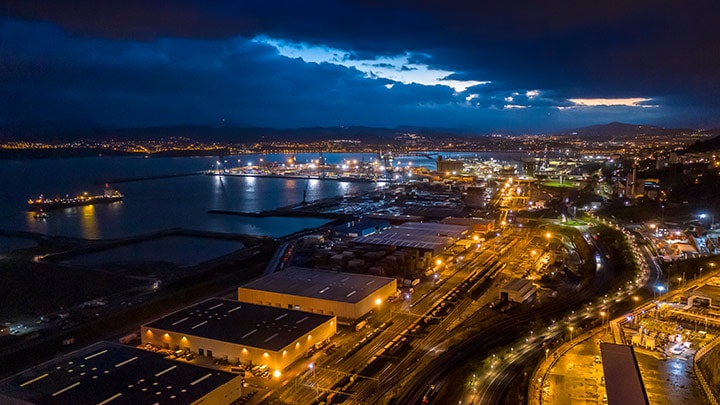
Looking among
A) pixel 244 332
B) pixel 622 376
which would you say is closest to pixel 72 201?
pixel 244 332

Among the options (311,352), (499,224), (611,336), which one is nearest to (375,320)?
(311,352)

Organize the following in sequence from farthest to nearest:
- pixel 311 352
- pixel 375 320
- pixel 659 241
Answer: pixel 659 241 < pixel 375 320 < pixel 311 352

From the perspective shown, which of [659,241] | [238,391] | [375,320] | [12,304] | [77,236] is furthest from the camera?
[77,236]

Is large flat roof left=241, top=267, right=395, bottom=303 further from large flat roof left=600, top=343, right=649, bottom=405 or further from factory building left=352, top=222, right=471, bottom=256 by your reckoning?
large flat roof left=600, top=343, right=649, bottom=405

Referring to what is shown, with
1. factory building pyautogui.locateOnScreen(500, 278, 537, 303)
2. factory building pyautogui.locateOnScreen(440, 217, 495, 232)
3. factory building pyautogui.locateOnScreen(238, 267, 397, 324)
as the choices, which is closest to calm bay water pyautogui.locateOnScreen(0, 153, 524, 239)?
factory building pyautogui.locateOnScreen(440, 217, 495, 232)

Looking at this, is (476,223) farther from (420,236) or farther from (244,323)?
(244,323)

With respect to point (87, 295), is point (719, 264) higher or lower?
higher

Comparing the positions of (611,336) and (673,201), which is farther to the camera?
(673,201)

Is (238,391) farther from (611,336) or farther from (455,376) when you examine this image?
(611,336)
